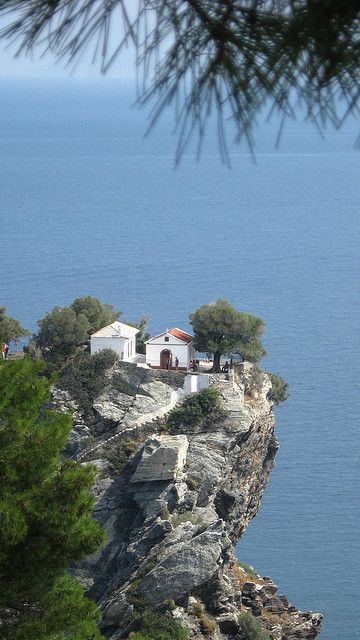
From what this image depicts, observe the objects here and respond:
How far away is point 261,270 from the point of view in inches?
4601

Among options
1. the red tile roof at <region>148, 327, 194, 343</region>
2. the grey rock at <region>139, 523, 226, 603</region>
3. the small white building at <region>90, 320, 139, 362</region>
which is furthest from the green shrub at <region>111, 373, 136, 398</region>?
the grey rock at <region>139, 523, 226, 603</region>

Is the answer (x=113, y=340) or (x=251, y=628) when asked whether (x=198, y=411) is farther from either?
(x=251, y=628)

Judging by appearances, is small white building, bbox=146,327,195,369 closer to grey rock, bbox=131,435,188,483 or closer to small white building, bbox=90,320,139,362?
small white building, bbox=90,320,139,362

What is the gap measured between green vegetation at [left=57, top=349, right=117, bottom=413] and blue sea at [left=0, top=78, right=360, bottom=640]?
727 centimetres

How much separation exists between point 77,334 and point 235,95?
35221mm

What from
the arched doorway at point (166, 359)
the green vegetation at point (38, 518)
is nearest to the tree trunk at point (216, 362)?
the arched doorway at point (166, 359)

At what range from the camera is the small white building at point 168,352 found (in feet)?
134

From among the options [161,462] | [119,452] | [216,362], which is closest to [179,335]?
[216,362]

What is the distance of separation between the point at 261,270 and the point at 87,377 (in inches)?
3054

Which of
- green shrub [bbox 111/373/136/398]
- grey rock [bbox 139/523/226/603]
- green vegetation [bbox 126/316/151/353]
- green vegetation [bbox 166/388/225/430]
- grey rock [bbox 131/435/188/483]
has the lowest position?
grey rock [bbox 139/523/226/603]

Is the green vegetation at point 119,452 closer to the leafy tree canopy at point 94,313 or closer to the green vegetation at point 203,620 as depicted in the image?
the leafy tree canopy at point 94,313

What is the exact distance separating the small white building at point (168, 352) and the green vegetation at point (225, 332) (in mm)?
448

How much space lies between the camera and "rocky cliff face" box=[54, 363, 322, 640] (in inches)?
1320

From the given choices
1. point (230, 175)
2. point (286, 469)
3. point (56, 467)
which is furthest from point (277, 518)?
point (230, 175)
